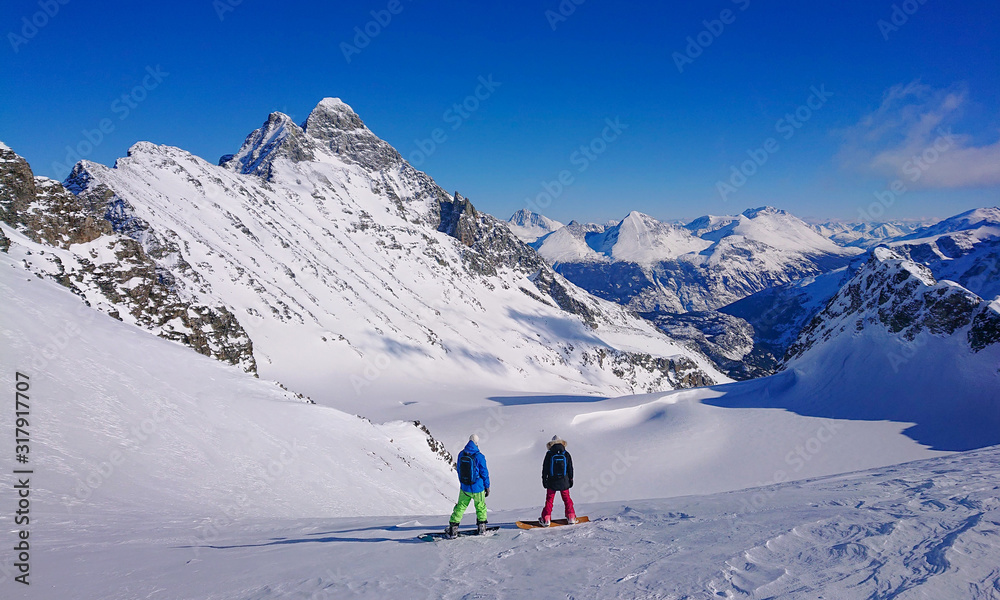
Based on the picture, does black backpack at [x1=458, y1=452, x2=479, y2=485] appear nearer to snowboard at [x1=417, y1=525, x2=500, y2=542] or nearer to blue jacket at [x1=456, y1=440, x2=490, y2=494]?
blue jacket at [x1=456, y1=440, x2=490, y2=494]

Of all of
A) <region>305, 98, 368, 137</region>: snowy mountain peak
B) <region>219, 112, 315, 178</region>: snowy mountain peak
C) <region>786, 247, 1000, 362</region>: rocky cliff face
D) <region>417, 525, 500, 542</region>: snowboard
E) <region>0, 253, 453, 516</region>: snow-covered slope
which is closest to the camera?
<region>417, 525, 500, 542</region>: snowboard

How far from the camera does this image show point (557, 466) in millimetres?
11047

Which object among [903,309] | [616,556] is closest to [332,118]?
[903,309]

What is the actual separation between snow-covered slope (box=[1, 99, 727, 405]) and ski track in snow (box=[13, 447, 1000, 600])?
26523 millimetres

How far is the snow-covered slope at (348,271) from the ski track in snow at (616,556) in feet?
87.0

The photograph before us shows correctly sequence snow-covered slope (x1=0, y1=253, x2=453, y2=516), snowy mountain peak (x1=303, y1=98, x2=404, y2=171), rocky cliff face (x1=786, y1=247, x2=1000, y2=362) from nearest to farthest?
snow-covered slope (x1=0, y1=253, x2=453, y2=516), rocky cliff face (x1=786, y1=247, x2=1000, y2=362), snowy mountain peak (x1=303, y1=98, x2=404, y2=171)

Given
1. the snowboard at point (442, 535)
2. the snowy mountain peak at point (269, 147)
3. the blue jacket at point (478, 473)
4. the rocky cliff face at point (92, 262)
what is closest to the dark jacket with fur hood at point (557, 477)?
the blue jacket at point (478, 473)

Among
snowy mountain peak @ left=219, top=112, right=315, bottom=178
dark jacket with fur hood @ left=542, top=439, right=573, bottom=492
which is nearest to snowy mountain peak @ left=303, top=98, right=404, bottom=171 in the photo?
snowy mountain peak @ left=219, top=112, right=315, bottom=178

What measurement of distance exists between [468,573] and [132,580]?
494 centimetres

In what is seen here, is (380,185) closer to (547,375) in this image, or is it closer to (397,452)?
(547,375)

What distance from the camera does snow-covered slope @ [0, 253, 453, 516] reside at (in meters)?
11.5

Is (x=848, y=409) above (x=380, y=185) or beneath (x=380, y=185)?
beneath

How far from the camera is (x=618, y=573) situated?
23.7 ft

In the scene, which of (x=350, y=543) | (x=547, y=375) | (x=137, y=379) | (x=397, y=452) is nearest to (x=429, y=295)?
(x=547, y=375)
